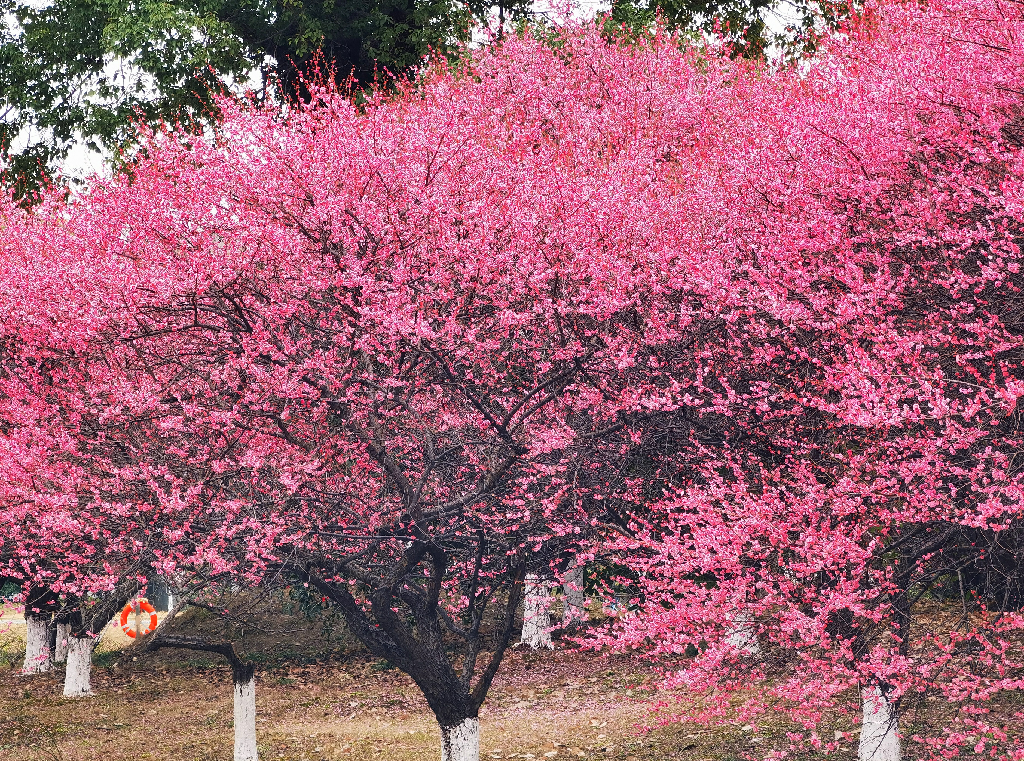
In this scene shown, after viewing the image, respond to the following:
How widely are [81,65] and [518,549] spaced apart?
74.4ft

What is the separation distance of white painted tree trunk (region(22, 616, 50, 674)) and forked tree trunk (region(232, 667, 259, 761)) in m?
13.1

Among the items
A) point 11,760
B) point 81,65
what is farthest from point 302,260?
point 81,65

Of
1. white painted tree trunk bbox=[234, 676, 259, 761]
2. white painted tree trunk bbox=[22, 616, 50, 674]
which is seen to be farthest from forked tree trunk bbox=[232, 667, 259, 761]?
white painted tree trunk bbox=[22, 616, 50, 674]

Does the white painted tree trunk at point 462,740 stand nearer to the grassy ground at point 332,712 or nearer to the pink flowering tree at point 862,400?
the grassy ground at point 332,712

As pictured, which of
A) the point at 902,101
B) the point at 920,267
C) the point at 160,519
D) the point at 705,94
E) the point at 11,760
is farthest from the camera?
the point at 705,94

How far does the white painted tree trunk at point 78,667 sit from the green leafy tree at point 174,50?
39.7 ft

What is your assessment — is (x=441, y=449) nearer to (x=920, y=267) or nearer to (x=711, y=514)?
(x=711, y=514)

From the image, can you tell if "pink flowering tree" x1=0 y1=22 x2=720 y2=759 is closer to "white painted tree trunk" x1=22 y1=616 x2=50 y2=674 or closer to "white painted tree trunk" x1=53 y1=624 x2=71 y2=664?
"white painted tree trunk" x1=53 y1=624 x2=71 y2=664

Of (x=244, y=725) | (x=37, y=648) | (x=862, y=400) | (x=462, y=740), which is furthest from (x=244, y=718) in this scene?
(x=37, y=648)

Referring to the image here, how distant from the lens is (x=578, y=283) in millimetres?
11586

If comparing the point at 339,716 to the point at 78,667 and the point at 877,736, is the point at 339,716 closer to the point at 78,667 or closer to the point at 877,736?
the point at 78,667

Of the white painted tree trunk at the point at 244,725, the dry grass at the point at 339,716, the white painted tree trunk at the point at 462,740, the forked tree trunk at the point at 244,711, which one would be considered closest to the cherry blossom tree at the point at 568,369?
the white painted tree trunk at the point at 462,740

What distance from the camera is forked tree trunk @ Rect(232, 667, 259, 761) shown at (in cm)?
1506

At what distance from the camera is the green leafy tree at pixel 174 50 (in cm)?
2453
